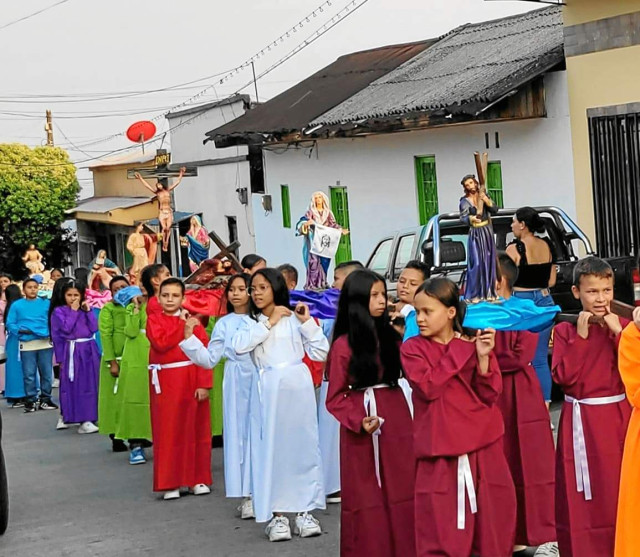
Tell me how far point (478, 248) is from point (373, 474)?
52.1 inches

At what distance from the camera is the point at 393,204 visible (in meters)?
22.1

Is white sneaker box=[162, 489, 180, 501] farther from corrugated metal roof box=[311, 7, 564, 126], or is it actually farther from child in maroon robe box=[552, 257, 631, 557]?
corrugated metal roof box=[311, 7, 564, 126]

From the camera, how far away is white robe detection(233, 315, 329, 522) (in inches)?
335

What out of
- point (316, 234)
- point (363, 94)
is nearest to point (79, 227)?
point (363, 94)

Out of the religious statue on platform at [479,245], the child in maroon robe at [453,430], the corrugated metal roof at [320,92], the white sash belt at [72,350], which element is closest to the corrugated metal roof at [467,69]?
the corrugated metal roof at [320,92]

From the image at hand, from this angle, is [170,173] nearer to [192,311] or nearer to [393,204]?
[393,204]

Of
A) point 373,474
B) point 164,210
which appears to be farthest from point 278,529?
point 164,210

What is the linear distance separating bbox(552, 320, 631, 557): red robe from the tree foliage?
129 feet

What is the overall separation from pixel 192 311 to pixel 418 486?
14.7ft

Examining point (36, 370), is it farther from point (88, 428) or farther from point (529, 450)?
point (529, 450)

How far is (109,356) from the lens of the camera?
1284cm

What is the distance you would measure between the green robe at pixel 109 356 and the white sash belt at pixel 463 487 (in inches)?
248

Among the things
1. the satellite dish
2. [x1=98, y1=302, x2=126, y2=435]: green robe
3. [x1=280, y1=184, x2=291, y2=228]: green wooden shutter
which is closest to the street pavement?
[x1=98, y1=302, x2=126, y2=435]: green robe

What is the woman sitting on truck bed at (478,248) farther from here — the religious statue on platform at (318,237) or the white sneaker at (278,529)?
the religious statue on platform at (318,237)
